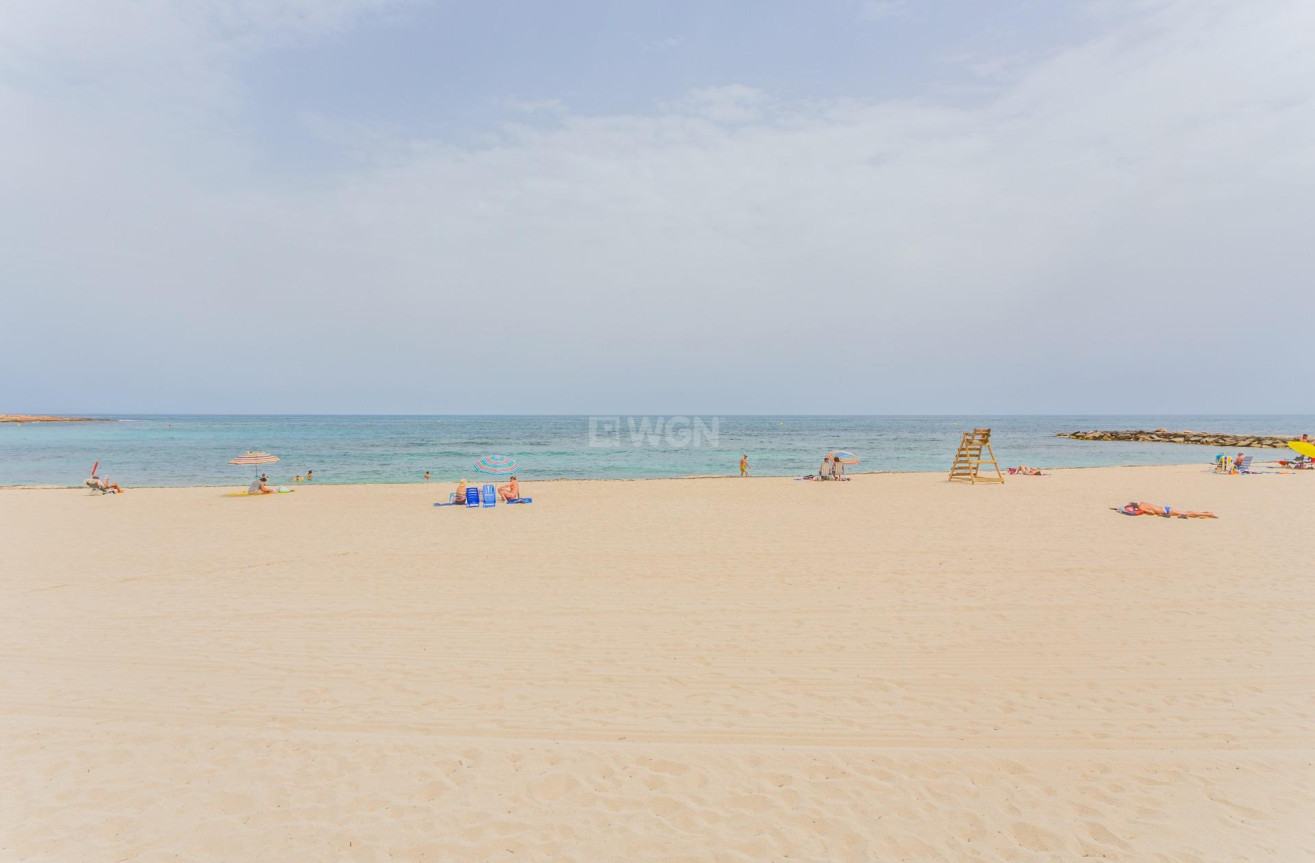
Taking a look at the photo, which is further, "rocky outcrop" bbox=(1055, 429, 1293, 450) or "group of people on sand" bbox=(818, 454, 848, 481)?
"rocky outcrop" bbox=(1055, 429, 1293, 450)

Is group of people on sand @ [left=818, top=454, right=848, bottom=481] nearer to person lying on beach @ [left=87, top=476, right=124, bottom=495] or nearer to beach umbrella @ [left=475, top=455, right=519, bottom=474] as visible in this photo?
beach umbrella @ [left=475, top=455, right=519, bottom=474]

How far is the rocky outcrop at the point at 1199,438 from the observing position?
47719 mm

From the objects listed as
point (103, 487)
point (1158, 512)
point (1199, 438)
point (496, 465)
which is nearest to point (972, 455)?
point (1158, 512)

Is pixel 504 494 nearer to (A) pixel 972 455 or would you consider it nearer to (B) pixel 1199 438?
(A) pixel 972 455

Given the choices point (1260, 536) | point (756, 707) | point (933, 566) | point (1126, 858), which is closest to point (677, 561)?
point (933, 566)

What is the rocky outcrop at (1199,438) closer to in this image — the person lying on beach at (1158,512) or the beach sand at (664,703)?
the person lying on beach at (1158,512)

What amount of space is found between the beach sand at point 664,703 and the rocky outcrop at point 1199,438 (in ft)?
162

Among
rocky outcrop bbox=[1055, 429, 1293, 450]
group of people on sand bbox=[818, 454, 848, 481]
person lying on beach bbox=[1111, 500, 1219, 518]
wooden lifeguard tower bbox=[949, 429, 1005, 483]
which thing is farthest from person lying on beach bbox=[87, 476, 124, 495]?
rocky outcrop bbox=[1055, 429, 1293, 450]

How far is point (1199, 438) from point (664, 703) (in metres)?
66.5

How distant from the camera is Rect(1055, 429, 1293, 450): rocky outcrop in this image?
47.7 meters

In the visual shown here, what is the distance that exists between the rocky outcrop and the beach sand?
49.5 meters

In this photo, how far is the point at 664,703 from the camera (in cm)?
486

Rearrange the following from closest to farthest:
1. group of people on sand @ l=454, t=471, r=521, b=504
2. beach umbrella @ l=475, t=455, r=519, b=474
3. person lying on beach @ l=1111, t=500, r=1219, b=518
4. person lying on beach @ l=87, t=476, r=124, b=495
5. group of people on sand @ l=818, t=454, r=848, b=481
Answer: person lying on beach @ l=1111, t=500, r=1219, b=518 < group of people on sand @ l=454, t=471, r=521, b=504 < beach umbrella @ l=475, t=455, r=519, b=474 < person lying on beach @ l=87, t=476, r=124, b=495 < group of people on sand @ l=818, t=454, r=848, b=481

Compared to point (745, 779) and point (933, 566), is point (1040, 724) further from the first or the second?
point (933, 566)
